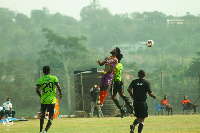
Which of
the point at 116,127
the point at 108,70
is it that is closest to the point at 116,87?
the point at 108,70

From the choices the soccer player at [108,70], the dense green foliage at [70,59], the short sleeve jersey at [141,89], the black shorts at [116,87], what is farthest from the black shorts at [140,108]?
the dense green foliage at [70,59]

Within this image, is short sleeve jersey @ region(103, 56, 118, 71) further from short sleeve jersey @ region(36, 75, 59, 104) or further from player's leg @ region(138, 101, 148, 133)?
player's leg @ region(138, 101, 148, 133)

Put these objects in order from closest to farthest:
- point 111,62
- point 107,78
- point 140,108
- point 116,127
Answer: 1. point 140,108
2. point 111,62
3. point 107,78
4. point 116,127

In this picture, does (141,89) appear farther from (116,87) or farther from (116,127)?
(116,127)

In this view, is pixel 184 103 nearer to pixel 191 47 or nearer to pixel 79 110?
pixel 79 110

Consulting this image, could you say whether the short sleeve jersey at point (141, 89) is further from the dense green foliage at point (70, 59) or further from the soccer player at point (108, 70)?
the dense green foliage at point (70, 59)

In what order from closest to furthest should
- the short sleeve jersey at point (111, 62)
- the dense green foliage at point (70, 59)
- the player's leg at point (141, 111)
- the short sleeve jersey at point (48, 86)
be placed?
1. the player's leg at point (141, 111)
2. the short sleeve jersey at point (48, 86)
3. the short sleeve jersey at point (111, 62)
4. the dense green foliage at point (70, 59)

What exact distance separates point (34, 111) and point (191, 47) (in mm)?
105082

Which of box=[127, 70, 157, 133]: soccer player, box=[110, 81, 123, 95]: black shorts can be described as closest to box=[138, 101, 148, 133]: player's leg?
box=[127, 70, 157, 133]: soccer player

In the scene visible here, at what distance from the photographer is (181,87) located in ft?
149

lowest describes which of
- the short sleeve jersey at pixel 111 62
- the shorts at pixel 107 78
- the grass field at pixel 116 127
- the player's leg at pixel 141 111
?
the grass field at pixel 116 127

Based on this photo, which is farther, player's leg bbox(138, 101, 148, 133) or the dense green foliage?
the dense green foliage

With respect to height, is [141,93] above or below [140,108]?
above

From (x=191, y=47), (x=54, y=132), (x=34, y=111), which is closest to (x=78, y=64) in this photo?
(x=34, y=111)
